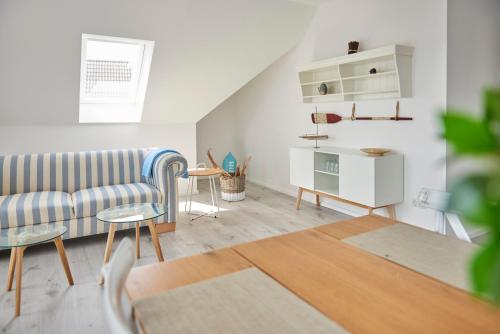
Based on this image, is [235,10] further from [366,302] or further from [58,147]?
[366,302]

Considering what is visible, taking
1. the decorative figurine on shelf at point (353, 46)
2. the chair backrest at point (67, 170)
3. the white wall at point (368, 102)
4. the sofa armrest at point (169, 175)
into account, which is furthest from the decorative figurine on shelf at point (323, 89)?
the chair backrest at point (67, 170)

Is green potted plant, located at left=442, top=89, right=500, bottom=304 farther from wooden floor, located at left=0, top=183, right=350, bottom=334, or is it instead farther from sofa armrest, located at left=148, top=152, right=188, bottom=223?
sofa armrest, located at left=148, top=152, right=188, bottom=223

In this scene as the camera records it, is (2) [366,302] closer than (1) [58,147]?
Yes

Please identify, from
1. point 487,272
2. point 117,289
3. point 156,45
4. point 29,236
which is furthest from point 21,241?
point 487,272

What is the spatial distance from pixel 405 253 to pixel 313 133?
3.60 m

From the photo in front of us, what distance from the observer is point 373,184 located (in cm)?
367

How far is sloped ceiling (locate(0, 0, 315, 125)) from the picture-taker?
147 inches

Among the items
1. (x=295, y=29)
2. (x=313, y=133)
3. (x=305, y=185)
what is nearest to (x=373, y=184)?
(x=305, y=185)

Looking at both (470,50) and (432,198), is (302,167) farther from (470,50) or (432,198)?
(432,198)

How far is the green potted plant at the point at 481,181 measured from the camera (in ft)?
0.83

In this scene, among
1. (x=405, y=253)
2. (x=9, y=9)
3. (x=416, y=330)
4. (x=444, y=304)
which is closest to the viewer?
(x=416, y=330)

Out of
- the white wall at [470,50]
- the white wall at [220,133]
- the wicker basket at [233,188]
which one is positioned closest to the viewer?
the white wall at [470,50]

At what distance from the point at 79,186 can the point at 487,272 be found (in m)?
4.11

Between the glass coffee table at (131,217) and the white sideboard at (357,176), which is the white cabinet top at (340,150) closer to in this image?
the white sideboard at (357,176)
